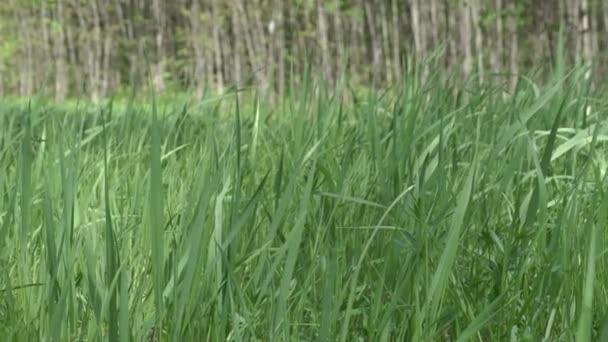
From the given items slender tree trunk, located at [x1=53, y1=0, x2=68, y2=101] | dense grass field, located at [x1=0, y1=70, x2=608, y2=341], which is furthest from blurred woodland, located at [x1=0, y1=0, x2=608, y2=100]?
dense grass field, located at [x1=0, y1=70, x2=608, y2=341]

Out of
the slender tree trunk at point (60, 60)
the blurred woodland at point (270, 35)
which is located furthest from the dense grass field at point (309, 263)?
the slender tree trunk at point (60, 60)

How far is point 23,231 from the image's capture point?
3.30 feet

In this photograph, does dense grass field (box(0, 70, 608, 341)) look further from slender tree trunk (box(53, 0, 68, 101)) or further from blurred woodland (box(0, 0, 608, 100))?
slender tree trunk (box(53, 0, 68, 101))

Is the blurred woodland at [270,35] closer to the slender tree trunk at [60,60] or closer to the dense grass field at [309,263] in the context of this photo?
the slender tree trunk at [60,60]

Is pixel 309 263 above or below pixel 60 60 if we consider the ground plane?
above

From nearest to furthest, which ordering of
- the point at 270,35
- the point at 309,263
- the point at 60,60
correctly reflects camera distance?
the point at 309,263
the point at 270,35
the point at 60,60

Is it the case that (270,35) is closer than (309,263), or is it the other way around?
(309,263)

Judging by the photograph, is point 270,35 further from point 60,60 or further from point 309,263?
point 309,263

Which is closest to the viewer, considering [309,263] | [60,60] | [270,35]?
[309,263]

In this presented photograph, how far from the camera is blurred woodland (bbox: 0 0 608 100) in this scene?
431 inches

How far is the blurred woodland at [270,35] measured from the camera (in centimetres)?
1095

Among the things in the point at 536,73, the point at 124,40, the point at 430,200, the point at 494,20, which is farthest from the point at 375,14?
the point at 430,200

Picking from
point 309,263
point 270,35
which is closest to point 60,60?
point 270,35

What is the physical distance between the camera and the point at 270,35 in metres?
Result: 15.0
